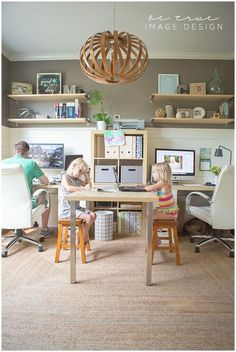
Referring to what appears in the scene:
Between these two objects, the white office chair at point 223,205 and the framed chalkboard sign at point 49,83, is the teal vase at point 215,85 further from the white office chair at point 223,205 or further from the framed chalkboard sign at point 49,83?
the framed chalkboard sign at point 49,83

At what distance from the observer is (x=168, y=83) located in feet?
12.3

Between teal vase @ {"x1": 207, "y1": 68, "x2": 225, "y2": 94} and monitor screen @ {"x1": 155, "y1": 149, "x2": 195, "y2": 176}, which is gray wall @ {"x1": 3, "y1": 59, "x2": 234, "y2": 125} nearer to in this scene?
teal vase @ {"x1": 207, "y1": 68, "x2": 225, "y2": 94}

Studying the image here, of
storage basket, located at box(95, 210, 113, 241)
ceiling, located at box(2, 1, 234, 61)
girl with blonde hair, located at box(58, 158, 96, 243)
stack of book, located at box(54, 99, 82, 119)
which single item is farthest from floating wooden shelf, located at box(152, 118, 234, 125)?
storage basket, located at box(95, 210, 113, 241)

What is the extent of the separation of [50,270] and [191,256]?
1.47 m

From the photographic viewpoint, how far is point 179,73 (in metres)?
3.76

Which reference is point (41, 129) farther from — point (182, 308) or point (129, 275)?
point (182, 308)

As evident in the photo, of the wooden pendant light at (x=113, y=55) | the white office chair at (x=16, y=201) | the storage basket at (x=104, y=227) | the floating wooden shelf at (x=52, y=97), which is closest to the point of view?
the wooden pendant light at (x=113, y=55)

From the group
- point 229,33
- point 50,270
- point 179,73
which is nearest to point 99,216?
point 50,270

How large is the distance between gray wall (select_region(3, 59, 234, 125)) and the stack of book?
0.26 metres

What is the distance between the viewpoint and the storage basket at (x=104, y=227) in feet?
10.6

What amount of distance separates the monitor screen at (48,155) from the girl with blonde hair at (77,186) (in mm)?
987

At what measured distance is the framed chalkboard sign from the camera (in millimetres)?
3799

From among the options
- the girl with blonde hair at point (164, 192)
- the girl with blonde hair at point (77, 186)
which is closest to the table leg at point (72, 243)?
the girl with blonde hair at point (77, 186)

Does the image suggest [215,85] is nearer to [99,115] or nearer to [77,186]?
[99,115]
